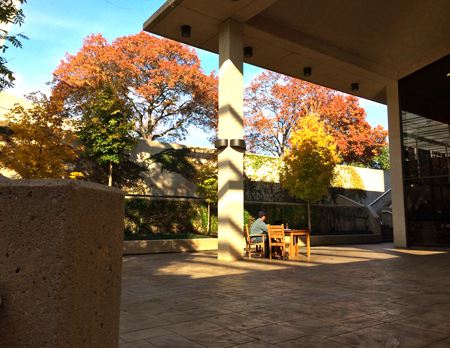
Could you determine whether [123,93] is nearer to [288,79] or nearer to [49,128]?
[49,128]

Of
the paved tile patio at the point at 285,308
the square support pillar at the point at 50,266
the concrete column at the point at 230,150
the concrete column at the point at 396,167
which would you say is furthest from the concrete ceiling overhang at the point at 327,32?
the square support pillar at the point at 50,266

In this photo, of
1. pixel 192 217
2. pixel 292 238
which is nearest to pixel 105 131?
pixel 192 217

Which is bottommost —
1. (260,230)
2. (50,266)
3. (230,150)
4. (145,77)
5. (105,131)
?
(260,230)

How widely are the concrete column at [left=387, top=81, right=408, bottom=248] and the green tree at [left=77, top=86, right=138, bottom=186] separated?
10459 millimetres

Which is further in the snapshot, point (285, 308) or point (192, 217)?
point (192, 217)

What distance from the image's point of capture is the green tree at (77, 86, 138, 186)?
1406cm

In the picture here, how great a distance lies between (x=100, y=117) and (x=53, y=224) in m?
13.9

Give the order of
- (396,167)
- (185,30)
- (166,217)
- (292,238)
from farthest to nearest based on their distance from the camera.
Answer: (396,167)
(166,217)
(185,30)
(292,238)

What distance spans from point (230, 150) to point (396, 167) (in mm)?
8091

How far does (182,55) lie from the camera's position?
2384cm

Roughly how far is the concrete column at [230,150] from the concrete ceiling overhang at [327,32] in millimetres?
762

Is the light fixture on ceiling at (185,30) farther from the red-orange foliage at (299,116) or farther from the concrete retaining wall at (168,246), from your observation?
the red-orange foliage at (299,116)

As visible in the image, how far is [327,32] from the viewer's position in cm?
1161

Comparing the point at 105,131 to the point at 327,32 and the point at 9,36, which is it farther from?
the point at 327,32
